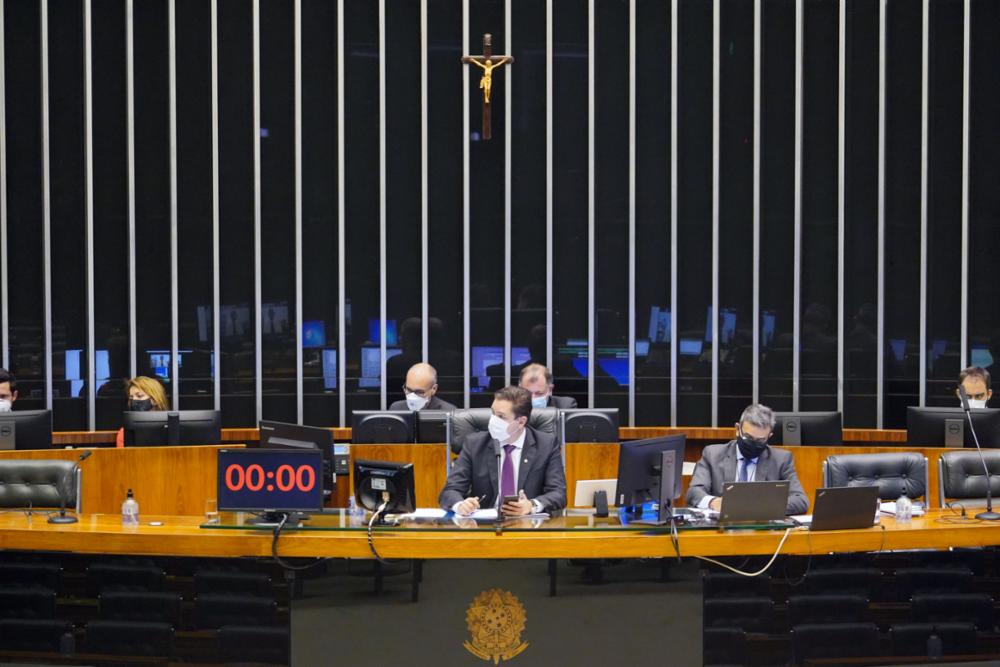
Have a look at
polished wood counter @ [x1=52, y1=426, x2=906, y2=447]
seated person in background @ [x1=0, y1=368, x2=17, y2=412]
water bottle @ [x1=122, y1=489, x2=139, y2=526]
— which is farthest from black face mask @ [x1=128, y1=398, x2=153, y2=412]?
water bottle @ [x1=122, y1=489, x2=139, y2=526]

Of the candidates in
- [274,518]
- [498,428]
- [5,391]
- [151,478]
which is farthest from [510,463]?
[5,391]

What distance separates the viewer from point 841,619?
192 inches

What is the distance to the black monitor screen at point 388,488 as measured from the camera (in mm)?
4910

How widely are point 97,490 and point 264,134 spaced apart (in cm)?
362

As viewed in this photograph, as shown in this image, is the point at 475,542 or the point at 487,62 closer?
the point at 475,542

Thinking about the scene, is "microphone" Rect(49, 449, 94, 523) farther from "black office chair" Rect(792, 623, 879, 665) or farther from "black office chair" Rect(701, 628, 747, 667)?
"black office chair" Rect(792, 623, 879, 665)

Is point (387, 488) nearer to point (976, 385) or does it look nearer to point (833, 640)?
point (833, 640)

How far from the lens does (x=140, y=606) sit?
493 centimetres

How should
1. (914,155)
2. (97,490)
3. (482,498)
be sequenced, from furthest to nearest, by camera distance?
(914,155)
(97,490)
(482,498)

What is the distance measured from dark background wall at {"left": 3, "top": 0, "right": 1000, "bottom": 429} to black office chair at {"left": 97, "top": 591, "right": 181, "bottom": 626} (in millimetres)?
4644

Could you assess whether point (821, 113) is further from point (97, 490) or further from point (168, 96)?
point (97, 490)

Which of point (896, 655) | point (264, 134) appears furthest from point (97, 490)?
point (896, 655)

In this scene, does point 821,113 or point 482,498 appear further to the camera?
point 821,113

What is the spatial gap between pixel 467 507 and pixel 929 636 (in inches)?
76.9
